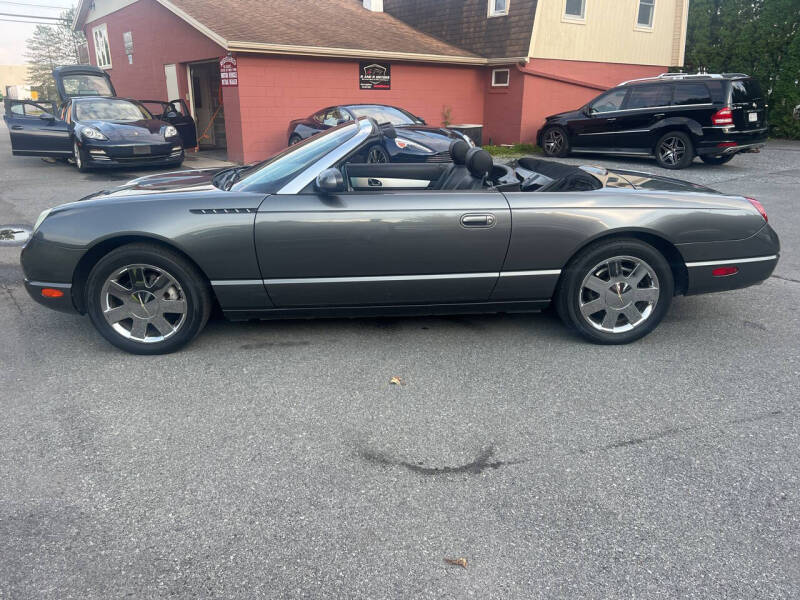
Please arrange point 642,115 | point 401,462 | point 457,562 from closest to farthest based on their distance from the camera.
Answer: point 457,562 < point 401,462 < point 642,115

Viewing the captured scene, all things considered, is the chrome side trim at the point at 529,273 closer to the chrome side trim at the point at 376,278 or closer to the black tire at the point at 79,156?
the chrome side trim at the point at 376,278

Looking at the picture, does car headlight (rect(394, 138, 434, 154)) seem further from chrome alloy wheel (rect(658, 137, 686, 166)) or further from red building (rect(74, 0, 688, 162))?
chrome alloy wheel (rect(658, 137, 686, 166))

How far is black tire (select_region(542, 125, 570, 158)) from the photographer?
14867 millimetres

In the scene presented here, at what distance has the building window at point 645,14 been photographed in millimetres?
18625

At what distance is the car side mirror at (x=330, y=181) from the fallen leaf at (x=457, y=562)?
232 cm

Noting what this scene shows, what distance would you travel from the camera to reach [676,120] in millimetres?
12539

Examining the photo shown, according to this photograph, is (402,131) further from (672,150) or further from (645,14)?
(645,14)

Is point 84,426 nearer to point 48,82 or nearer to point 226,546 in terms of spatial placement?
point 226,546

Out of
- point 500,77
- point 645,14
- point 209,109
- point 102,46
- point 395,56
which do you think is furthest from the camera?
point 102,46

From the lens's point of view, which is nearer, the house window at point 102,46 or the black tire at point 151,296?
the black tire at point 151,296

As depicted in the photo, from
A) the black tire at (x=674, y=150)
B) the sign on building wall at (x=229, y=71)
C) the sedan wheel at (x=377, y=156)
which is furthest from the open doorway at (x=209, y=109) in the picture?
the sedan wheel at (x=377, y=156)

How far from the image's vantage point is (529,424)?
10.8ft

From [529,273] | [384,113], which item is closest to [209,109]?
[384,113]

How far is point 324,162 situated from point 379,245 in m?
0.68
